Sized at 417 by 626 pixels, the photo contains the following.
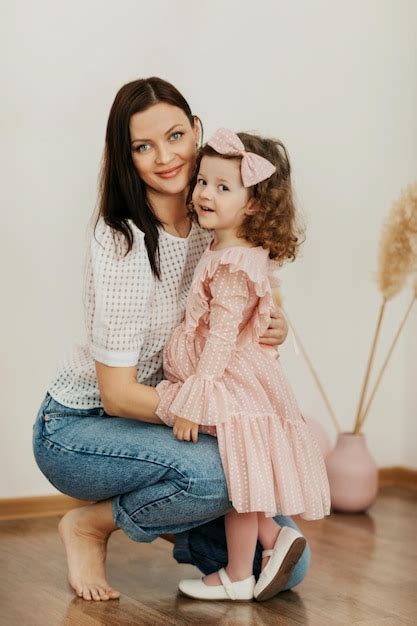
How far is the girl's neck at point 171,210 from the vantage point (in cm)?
226

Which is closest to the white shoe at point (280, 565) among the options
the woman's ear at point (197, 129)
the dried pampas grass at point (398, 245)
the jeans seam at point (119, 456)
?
the jeans seam at point (119, 456)

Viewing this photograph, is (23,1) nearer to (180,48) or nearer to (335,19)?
(180,48)

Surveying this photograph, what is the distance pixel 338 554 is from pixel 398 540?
0.26 m

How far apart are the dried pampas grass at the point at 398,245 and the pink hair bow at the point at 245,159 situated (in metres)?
1.05

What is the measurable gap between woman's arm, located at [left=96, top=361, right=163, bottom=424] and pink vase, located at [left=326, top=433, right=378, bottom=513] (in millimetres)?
1239

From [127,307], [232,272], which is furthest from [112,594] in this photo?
[232,272]

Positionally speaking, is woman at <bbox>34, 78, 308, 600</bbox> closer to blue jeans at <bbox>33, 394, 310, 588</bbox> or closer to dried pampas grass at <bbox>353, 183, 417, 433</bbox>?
blue jeans at <bbox>33, 394, 310, 588</bbox>

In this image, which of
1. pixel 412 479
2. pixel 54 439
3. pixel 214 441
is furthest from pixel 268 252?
pixel 412 479

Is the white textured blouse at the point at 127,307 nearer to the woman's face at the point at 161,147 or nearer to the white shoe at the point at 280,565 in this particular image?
the woman's face at the point at 161,147

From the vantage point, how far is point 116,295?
6.93ft

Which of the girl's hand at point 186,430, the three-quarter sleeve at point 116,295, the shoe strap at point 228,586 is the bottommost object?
the shoe strap at point 228,586

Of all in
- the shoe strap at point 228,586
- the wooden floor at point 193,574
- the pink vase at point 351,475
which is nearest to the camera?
the wooden floor at point 193,574

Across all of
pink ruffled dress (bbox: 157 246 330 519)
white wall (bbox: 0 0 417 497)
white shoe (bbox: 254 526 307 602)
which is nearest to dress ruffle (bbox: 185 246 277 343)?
pink ruffled dress (bbox: 157 246 330 519)

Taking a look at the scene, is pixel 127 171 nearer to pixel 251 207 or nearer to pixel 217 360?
pixel 251 207
